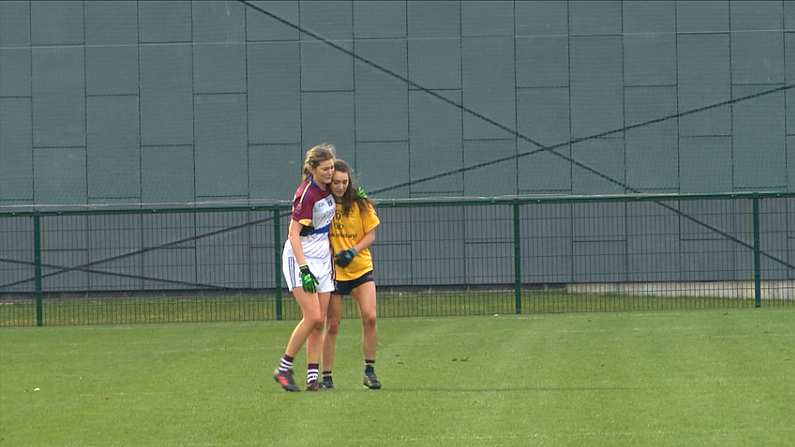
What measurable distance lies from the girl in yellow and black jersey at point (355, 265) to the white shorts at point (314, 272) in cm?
14

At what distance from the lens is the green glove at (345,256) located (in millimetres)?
11734

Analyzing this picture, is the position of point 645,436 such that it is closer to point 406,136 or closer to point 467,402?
point 467,402

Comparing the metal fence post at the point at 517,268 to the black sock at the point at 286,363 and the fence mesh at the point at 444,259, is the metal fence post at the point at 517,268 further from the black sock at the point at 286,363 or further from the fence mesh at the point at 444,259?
the black sock at the point at 286,363

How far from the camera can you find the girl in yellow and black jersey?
11.9m

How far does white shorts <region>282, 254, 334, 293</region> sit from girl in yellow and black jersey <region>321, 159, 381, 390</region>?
14cm

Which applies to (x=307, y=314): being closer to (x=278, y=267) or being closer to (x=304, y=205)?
(x=304, y=205)

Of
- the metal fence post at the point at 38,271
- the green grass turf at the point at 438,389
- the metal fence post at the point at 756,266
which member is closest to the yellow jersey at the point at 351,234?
the green grass turf at the point at 438,389

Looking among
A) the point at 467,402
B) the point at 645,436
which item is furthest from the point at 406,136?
the point at 645,436

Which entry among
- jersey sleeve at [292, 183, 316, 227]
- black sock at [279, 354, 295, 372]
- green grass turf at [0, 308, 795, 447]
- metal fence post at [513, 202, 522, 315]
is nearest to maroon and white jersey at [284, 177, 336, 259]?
jersey sleeve at [292, 183, 316, 227]

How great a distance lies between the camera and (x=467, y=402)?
10.9m

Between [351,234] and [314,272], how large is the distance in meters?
0.52

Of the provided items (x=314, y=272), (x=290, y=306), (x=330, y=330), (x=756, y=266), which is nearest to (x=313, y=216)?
(x=314, y=272)

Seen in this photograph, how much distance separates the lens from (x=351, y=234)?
39.2 feet

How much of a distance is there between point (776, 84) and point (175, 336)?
548 inches
